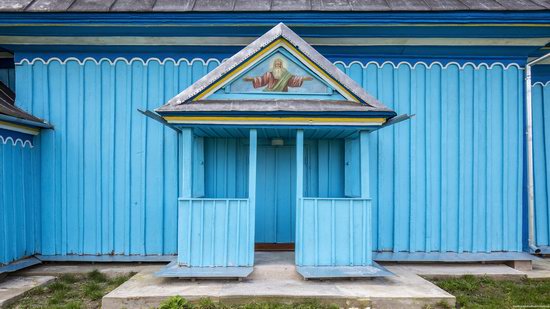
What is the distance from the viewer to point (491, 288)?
6539 mm

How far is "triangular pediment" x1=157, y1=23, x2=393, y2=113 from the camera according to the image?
237 inches

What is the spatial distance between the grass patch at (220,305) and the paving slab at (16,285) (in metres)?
2.29

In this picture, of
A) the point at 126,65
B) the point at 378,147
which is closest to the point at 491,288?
the point at 378,147

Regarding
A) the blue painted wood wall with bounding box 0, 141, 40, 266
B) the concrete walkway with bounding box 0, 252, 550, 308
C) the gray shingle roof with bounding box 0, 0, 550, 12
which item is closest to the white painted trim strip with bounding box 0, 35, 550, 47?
the gray shingle roof with bounding box 0, 0, 550, 12

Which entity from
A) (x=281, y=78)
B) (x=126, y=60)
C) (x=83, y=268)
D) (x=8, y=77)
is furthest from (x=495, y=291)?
(x=8, y=77)

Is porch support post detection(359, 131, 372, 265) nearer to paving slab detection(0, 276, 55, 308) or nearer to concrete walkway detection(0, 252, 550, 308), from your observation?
concrete walkway detection(0, 252, 550, 308)

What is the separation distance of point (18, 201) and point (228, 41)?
4646 millimetres

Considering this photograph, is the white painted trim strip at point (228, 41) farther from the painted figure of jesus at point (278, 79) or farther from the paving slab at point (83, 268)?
the paving slab at point (83, 268)

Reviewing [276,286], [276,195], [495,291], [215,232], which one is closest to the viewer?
[276,286]

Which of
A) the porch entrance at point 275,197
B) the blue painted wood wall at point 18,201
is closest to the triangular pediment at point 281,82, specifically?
the porch entrance at point 275,197

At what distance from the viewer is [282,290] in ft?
18.1

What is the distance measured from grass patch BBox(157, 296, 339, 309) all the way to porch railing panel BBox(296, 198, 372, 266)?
0.93m

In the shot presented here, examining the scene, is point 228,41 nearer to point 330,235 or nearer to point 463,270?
point 330,235

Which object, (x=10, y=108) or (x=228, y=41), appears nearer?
(x=10, y=108)
